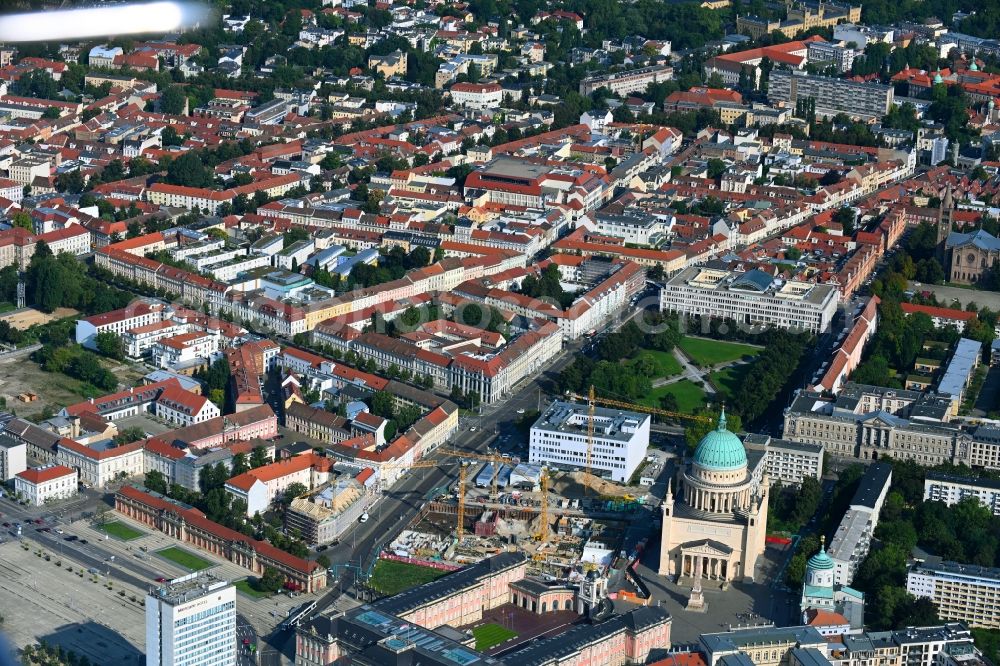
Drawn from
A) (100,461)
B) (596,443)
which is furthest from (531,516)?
(100,461)

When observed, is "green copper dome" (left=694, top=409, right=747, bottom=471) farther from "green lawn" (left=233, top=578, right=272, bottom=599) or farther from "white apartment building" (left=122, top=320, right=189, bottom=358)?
"white apartment building" (left=122, top=320, right=189, bottom=358)

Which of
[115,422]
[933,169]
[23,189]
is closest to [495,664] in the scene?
[115,422]

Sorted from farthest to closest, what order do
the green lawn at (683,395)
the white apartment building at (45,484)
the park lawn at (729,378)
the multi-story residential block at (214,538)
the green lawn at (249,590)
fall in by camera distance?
1. the park lawn at (729,378)
2. the green lawn at (683,395)
3. the white apartment building at (45,484)
4. the multi-story residential block at (214,538)
5. the green lawn at (249,590)

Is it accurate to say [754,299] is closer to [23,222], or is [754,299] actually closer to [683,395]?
[683,395]

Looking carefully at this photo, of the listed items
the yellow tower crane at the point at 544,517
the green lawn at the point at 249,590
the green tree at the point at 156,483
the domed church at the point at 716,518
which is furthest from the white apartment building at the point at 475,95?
the green lawn at the point at 249,590

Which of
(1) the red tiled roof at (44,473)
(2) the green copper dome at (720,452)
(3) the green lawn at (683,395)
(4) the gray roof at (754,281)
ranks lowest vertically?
(1) the red tiled roof at (44,473)

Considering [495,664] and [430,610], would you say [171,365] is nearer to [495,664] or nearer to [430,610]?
[430,610]

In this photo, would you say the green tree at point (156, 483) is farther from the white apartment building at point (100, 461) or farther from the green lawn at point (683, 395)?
the green lawn at point (683, 395)
